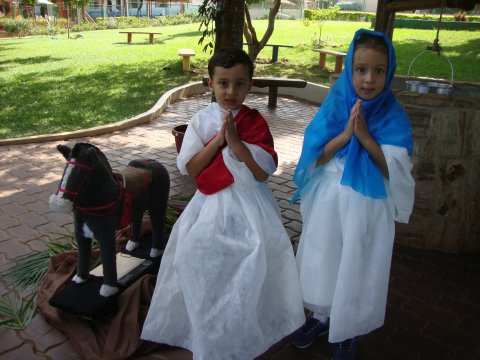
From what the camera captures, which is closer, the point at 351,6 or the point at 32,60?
the point at 32,60

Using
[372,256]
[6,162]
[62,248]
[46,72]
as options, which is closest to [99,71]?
[46,72]

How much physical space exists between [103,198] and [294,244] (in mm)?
1867

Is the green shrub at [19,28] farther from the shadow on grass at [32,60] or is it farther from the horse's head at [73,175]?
the horse's head at [73,175]

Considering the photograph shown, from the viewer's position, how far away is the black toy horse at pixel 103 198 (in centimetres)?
223

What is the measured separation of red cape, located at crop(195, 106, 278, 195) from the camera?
2.13 m

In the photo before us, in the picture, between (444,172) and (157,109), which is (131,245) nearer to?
(444,172)

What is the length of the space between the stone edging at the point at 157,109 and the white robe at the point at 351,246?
517cm

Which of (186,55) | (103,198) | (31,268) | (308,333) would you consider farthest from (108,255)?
(186,55)

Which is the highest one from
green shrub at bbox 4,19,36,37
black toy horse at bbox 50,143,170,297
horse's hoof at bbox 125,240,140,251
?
green shrub at bbox 4,19,36,37

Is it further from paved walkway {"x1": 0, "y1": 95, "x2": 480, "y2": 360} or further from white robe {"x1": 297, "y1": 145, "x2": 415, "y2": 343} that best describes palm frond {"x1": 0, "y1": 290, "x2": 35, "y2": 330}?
white robe {"x1": 297, "y1": 145, "x2": 415, "y2": 343}

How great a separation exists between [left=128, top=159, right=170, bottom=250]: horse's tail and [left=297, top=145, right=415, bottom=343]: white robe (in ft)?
3.73

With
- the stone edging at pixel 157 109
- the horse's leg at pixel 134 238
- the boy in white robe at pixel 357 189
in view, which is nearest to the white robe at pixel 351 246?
the boy in white robe at pixel 357 189

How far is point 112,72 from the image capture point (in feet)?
38.7

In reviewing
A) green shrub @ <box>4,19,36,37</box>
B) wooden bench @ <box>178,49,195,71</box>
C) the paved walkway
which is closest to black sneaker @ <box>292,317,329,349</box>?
the paved walkway
